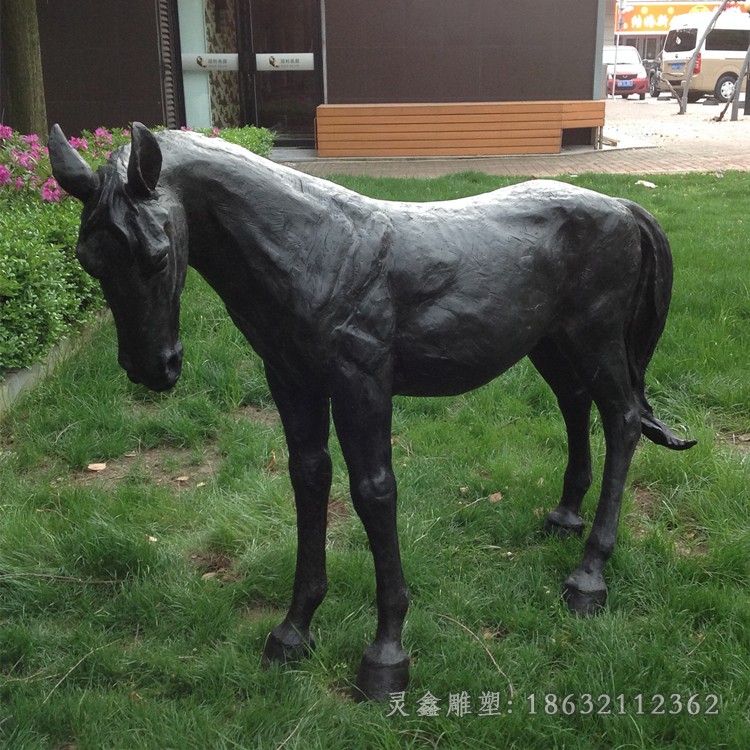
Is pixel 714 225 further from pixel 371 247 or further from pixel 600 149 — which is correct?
pixel 600 149

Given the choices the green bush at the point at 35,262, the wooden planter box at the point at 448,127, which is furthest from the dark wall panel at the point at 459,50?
the green bush at the point at 35,262

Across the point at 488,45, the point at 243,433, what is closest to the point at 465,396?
the point at 243,433

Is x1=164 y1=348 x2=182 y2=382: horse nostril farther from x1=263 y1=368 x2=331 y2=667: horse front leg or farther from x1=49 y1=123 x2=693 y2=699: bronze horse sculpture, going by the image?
x1=263 y1=368 x2=331 y2=667: horse front leg

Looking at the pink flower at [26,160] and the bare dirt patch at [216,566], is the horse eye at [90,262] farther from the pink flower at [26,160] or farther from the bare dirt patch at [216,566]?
the pink flower at [26,160]

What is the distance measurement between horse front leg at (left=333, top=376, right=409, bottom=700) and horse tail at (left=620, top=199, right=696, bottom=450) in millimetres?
1144

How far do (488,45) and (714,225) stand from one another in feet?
27.3

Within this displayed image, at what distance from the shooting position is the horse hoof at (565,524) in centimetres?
341

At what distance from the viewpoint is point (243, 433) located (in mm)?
4488

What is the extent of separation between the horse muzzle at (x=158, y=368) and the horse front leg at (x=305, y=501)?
50 cm

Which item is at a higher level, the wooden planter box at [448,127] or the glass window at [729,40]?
the glass window at [729,40]

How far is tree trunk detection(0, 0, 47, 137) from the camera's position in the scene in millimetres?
7359

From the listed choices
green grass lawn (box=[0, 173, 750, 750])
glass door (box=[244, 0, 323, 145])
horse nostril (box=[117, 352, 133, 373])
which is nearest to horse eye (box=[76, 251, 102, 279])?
horse nostril (box=[117, 352, 133, 373])

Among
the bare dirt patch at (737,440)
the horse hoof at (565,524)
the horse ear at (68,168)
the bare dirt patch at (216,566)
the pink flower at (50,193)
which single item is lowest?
the bare dirt patch at (216,566)

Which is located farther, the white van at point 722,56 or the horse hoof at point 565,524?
the white van at point 722,56
